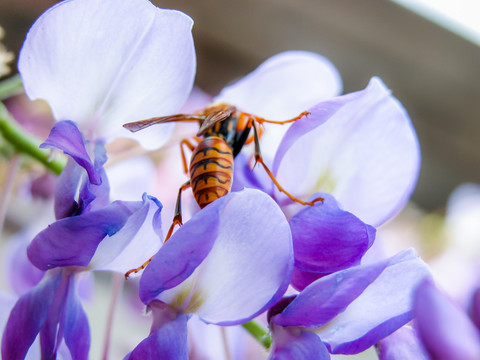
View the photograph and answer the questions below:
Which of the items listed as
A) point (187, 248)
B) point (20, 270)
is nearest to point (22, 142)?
point (20, 270)

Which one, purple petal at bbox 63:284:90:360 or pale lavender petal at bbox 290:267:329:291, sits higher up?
pale lavender petal at bbox 290:267:329:291

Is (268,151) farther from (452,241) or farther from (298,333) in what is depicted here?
(452,241)

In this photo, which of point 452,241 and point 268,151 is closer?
point 268,151

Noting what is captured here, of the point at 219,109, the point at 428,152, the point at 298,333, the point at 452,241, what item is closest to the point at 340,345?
the point at 298,333

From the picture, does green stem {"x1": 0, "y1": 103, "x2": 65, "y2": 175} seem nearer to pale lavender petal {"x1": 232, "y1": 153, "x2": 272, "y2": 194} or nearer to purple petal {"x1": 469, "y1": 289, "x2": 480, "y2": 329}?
pale lavender petal {"x1": 232, "y1": 153, "x2": 272, "y2": 194}

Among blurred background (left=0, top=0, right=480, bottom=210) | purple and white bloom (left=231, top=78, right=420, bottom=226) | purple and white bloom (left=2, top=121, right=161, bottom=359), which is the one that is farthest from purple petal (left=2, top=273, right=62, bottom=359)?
blurred background (left=0, top=0, right=480, bottom=210)

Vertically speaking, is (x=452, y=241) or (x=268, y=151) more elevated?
(x=268, y=151)
